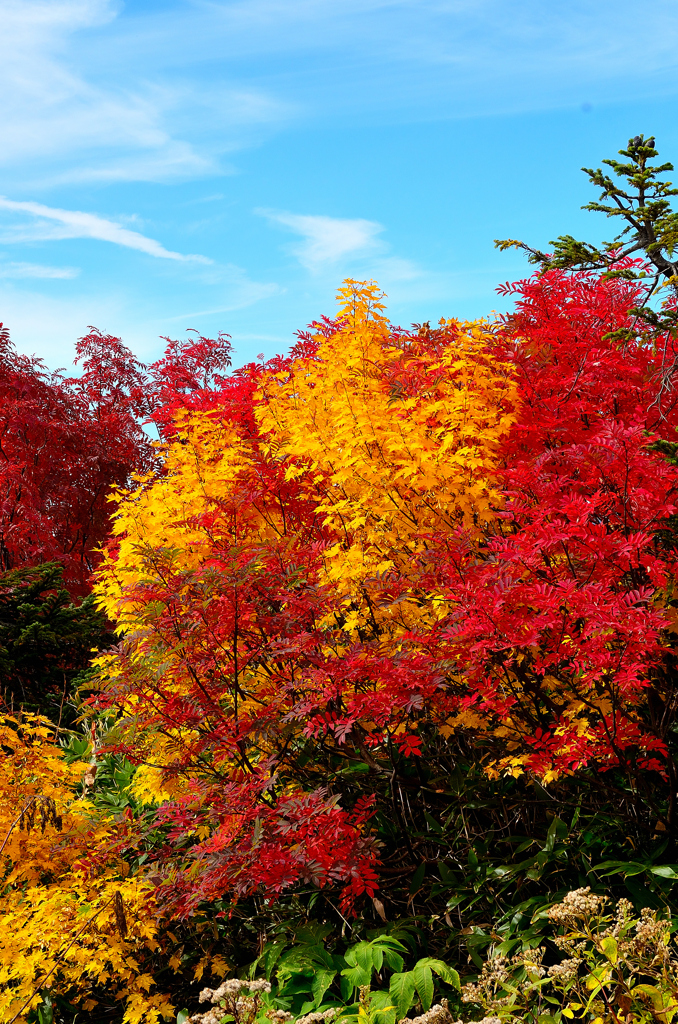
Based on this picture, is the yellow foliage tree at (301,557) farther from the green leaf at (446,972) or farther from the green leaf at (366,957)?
the green leaf at (446,972)

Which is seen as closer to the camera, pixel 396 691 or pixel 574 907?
pixel 574 907

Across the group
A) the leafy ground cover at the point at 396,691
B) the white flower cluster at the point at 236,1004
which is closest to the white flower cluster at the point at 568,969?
the leafy ground cover at the point at 396,691

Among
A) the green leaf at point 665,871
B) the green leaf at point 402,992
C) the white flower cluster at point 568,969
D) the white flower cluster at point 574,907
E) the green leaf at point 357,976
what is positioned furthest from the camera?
the green leaf at point 665,871

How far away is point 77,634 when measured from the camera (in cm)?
1005

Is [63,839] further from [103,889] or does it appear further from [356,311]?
[356,311]

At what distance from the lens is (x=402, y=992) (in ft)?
13.0

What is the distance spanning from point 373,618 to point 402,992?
88.8 inches

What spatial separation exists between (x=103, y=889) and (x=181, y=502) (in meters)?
2.76

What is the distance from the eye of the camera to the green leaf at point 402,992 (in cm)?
390

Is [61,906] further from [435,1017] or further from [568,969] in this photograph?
[568,969]

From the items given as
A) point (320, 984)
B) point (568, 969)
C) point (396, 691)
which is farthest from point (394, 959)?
point (568, 969)

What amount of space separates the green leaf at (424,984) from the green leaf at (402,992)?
1.1 inches

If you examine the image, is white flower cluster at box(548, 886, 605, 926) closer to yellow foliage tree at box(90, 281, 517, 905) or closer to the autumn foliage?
the autumn foliage

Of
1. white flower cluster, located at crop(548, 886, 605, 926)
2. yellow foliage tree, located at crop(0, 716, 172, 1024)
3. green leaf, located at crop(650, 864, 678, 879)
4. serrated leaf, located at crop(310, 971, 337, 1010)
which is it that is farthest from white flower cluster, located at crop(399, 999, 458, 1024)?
yellow foliage tree, located at crop(0, 716, 172, 1024)
